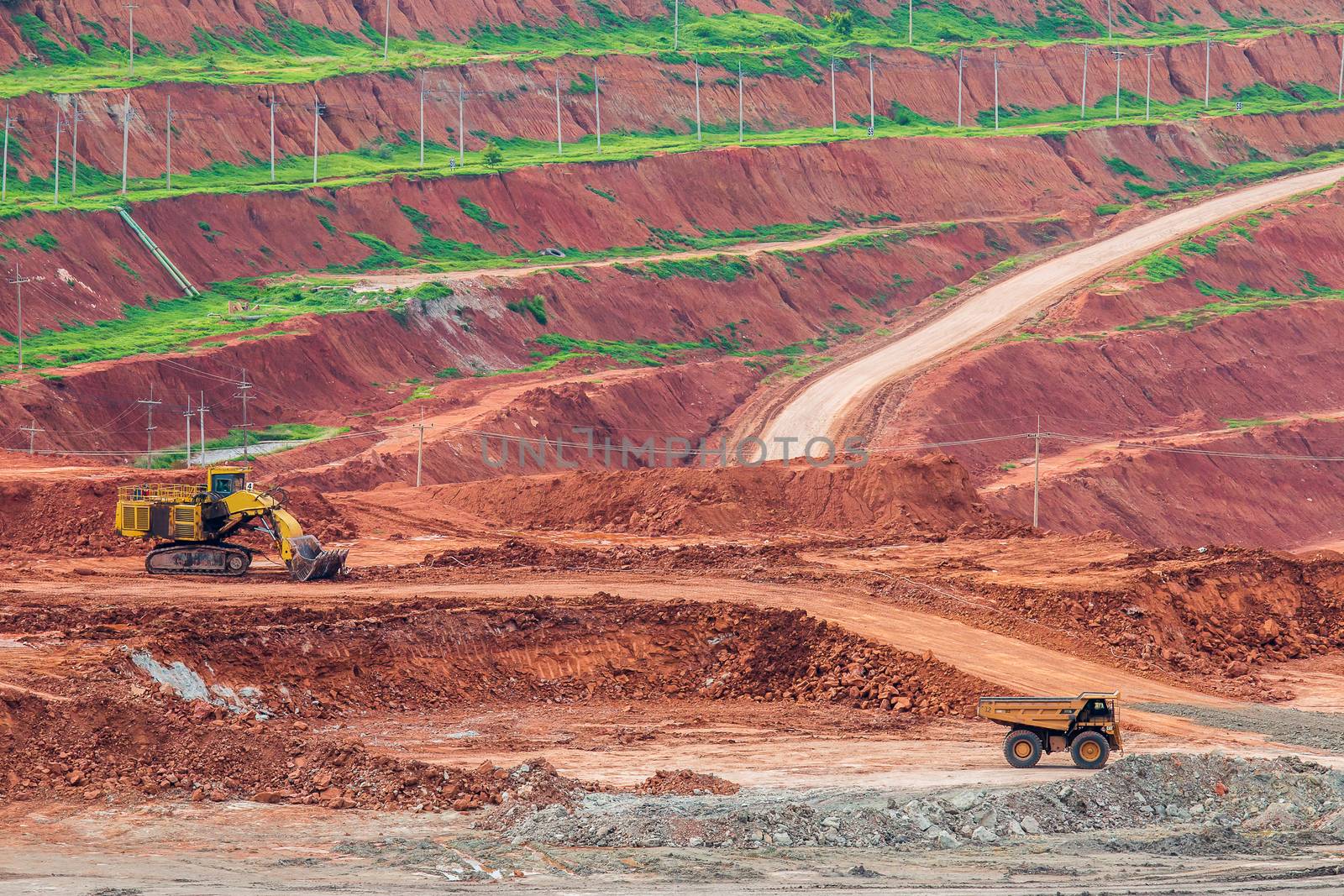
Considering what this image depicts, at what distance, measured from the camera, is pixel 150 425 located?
5734 centimetres

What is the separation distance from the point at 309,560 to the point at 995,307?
45456 millimetres

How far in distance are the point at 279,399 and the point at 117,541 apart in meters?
18.8

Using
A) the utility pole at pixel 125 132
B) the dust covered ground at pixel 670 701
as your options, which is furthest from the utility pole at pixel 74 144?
the dust covered ground at pixel 670 701

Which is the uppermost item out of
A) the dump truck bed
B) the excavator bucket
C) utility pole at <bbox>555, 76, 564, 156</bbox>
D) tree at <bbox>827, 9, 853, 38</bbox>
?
tree at <bbox>827, 9, 853, 38</bbox>


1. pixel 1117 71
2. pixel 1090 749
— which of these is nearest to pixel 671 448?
pixel 1090 749

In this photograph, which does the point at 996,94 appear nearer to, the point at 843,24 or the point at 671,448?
the point at 843,24

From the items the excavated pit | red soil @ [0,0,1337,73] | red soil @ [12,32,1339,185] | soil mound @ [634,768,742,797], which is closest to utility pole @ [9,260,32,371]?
red soil @ [12,32,1339,185]

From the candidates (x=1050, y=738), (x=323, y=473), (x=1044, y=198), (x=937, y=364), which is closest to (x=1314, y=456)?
(x=937, y=364)

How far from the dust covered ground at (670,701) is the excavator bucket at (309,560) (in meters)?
0.42

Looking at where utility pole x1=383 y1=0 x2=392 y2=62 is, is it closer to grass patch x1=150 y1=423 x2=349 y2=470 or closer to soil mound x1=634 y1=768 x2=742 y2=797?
grass patch x1=150 y1=423 x2=349 y2=470

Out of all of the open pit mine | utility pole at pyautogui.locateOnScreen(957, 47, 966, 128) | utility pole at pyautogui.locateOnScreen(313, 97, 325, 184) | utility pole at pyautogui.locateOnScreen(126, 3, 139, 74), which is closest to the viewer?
the open pit mine

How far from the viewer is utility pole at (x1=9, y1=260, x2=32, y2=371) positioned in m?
59.1

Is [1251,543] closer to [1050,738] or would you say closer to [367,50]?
[1050,738]

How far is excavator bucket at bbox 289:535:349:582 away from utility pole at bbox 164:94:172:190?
41.5 metres
